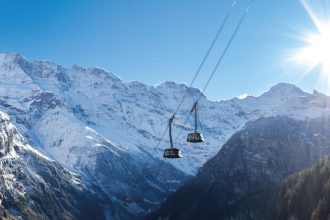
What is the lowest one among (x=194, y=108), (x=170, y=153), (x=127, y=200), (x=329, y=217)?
A: (x=127, y=200)

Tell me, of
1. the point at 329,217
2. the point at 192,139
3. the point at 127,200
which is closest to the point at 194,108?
the point at 192,139

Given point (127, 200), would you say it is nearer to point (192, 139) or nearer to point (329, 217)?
point (192, 139)

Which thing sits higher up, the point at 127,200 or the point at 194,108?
the point at 194,108

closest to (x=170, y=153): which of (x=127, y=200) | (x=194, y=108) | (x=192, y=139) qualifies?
(x=192, y=139)

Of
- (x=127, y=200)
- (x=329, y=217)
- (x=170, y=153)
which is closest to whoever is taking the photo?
(x=170, y=153)

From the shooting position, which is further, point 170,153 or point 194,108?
point 170,153

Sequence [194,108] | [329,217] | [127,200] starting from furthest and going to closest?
[329,217] → [127,200] → [194,108]

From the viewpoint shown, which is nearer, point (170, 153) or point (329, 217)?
point (170, 153)

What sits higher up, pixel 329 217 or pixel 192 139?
pixel 329 217

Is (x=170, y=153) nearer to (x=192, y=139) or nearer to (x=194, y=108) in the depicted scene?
(x=192, y=139)
